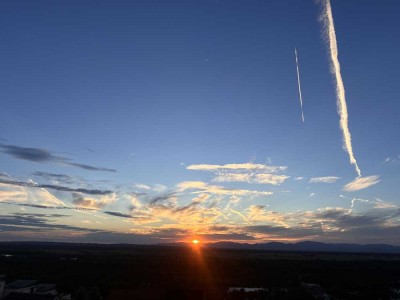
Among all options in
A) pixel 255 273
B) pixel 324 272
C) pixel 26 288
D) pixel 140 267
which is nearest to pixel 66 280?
pixel 26 288

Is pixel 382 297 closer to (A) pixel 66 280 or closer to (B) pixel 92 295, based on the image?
(B) pixel 92 295

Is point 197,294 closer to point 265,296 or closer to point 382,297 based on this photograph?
point 265,296

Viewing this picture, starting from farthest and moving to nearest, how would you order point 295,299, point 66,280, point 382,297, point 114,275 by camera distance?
point 114,275
point 66,280
point 382,297
point 295,299

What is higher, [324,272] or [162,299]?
[324,272]

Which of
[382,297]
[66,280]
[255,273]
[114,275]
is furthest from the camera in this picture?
[255,273]

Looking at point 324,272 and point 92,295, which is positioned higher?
point 324,272

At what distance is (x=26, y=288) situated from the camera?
167 feet

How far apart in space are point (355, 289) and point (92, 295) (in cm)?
4431

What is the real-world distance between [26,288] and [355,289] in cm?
5210

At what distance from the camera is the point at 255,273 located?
307 ft

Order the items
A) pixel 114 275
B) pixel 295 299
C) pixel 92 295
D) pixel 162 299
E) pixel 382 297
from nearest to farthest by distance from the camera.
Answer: pixel 162 299 < pixel 92 295 < pixel 295 299 < pixel 382 297 < pixel 114 275

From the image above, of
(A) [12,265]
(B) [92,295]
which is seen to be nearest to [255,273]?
(B) [92,295]

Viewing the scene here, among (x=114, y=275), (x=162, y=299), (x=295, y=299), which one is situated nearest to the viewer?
(x=162, y=299)

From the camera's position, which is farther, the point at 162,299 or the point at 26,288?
the point at 26,288
